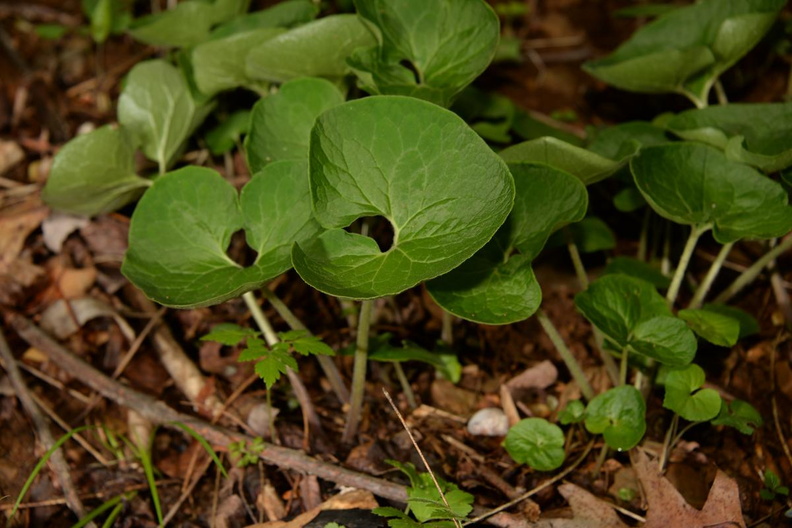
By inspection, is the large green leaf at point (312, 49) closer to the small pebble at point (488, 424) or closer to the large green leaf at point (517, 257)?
the large green leaf at point (517, 257)

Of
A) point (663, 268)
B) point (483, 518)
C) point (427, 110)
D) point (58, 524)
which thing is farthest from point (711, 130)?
point (58, 524)

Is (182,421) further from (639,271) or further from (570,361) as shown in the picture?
(639,271)

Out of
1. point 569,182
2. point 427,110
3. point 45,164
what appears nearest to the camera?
point 427,110

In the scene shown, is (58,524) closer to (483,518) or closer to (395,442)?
(395,442)

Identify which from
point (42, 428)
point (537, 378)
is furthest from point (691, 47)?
point (42, 428)

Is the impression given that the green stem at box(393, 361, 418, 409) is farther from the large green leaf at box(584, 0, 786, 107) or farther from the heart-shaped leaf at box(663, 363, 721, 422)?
the large green leaf at box(584, 0, 786, 107)

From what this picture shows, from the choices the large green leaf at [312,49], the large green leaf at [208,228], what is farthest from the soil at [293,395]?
the large green leaf at [312,49]

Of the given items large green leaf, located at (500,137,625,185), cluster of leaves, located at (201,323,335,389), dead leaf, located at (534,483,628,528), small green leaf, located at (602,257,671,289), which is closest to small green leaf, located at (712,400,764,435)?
dead leaf, located at (534,483,628,528)
